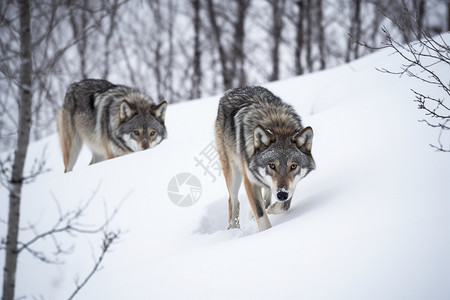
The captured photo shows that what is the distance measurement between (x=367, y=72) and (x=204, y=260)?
17.7 feet

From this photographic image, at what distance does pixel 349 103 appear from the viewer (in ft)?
22.1

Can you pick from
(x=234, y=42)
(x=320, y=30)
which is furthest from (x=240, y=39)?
(x=320, y=30)

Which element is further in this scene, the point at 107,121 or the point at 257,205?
the point at 107,121

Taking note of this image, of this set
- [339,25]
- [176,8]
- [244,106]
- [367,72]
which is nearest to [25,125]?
[244,106]

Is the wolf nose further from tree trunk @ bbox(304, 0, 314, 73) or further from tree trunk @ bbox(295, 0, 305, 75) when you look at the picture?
tree trunk @ bbox(304, 0, 314, 73)

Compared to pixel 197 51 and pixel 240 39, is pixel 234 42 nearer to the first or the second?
pixel 240 39

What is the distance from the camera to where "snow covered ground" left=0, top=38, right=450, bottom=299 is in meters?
2.77

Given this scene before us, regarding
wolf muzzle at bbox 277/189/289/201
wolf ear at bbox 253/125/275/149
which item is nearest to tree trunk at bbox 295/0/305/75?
wolf ear at bbox 253/125/275/149

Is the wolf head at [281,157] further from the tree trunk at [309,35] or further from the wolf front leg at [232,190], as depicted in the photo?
the tree trunk at [309,35]

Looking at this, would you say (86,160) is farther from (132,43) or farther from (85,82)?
(132,43)

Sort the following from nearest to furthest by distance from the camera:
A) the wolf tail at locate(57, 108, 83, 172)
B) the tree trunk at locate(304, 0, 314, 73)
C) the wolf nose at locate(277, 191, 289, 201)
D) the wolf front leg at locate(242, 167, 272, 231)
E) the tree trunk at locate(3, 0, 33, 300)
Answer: the tree trunk at locate(3, 0, 33, 300)
the wolf nose at locate(277, 191, 289, 201)
the wolf front leg at locate(242, 167, 272, 231)
the wolf tail at locate(57, 108, 83, 172)
the tree trunk at locate(304, 0, 314, 73)

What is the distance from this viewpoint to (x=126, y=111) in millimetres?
7273

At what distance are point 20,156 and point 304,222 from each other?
94.8 inches

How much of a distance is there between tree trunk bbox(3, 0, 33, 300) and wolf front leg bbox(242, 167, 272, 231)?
102 inches
